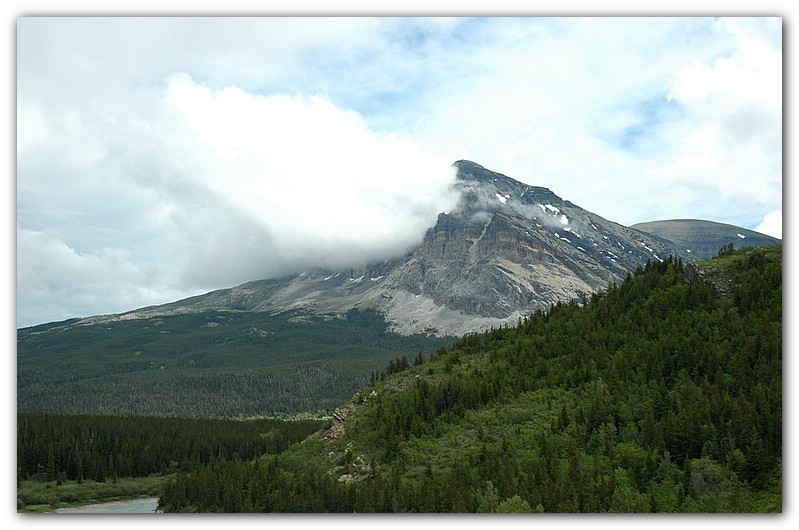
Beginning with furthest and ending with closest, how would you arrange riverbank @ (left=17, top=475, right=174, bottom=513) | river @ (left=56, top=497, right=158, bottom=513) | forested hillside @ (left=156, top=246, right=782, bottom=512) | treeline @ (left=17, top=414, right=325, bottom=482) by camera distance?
treeline @ (left=17, top=414, right=325, bottom=482) → riverbank @ (left=17, top=475, right=174, bottom=513) → river @ (left=56, top=497, right=158, bottom=513) → forested hillside @ (left=156, top=246, right=782, bottom=512)

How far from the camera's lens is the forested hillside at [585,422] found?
2936cm

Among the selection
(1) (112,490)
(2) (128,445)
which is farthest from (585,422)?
(2) (128,445)

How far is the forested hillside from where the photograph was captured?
2936cm

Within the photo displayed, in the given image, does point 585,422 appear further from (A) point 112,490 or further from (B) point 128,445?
(B) point 128,445

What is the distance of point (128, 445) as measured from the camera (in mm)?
90125

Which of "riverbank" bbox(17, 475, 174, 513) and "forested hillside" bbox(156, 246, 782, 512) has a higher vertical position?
"forested hillside" bbox(156, 246, 782, 512)

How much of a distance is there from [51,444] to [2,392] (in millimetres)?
61090

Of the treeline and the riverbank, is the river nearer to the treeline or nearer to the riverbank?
the riverbank

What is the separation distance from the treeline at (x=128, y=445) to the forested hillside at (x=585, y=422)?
128 ft

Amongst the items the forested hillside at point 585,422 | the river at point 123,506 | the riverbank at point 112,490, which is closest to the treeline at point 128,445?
the riverbank at point 112,490

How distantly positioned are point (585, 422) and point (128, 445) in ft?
242

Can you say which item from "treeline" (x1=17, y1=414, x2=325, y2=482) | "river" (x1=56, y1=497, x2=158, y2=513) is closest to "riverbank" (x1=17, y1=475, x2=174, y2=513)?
"river" (x1=56, y1=497, x2=158, y2=513)

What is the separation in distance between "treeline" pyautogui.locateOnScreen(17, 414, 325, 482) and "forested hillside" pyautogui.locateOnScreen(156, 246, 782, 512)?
1539 inches

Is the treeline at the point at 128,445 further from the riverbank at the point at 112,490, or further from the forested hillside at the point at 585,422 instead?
the forested hillside at the point at 585,422
